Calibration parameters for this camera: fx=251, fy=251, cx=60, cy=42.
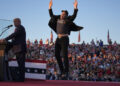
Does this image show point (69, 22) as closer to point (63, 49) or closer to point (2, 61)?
point (63, 49)

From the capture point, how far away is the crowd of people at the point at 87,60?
16328mm

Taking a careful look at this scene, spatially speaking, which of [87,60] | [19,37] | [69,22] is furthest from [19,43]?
[87,60]

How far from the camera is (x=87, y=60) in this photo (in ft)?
61.7

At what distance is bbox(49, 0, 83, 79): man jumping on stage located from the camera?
6961 mm

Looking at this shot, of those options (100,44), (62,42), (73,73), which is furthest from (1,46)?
(100,44)

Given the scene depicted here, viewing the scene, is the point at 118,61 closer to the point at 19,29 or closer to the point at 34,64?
the point at 34,64

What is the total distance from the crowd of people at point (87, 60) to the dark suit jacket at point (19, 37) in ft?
23.9

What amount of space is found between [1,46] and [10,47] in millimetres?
317

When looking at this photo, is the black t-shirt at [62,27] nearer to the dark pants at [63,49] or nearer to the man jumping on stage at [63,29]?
the man jumping on stage at [63,29]

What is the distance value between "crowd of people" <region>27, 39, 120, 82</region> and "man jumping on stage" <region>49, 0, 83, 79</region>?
6.82m

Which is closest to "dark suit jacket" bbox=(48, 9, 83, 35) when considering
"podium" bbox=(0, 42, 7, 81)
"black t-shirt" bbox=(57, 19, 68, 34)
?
"black t-shirt" bbox=(57, 19, 68, 34)

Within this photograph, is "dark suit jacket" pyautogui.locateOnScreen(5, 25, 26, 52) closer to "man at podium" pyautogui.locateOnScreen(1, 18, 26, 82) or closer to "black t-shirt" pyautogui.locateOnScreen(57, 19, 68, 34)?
"man at podium" pyautogui.locateOnScreen(1, 18, 26, 82)

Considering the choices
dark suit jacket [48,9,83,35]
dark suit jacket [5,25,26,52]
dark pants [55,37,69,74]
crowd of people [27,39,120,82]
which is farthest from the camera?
crowd of people [27,39,120,82]

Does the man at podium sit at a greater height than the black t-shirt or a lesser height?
lesser
